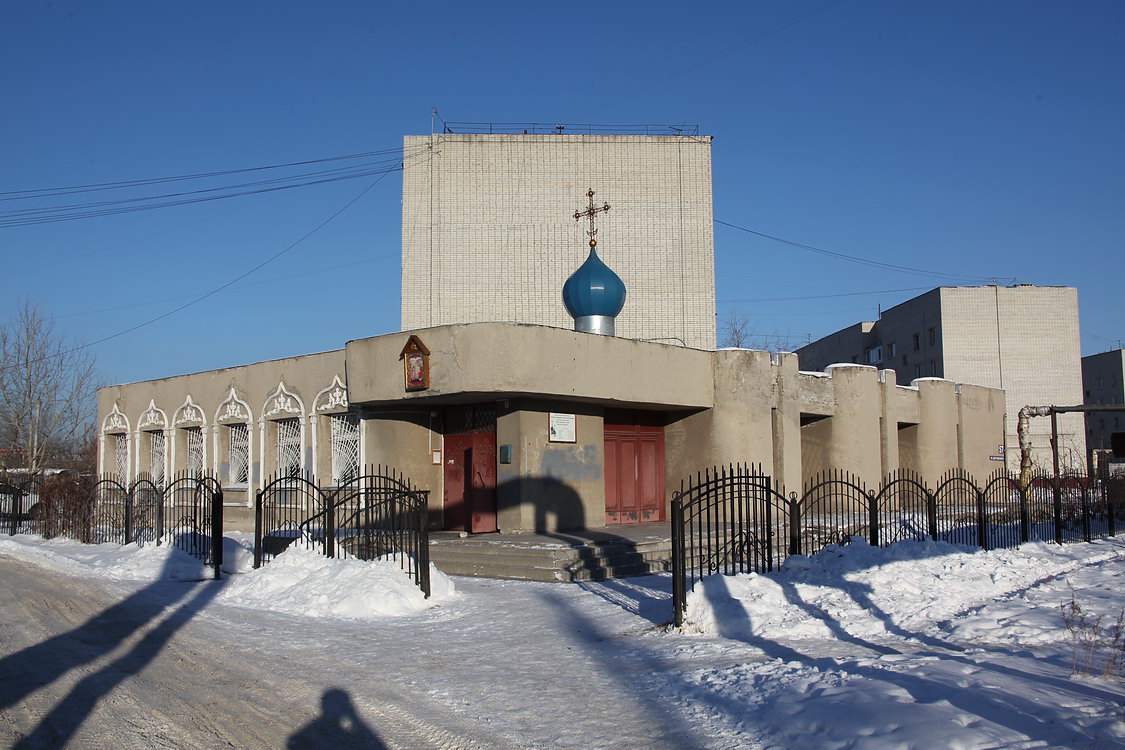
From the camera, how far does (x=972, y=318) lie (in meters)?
52.2

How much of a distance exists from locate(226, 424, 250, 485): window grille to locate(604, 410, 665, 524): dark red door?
8669mm

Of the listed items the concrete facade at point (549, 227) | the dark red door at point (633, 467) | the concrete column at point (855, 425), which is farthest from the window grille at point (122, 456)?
the concrete column at point (855, 425)

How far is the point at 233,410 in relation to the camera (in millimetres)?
22828

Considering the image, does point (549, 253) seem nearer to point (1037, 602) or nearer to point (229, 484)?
point (229, 484)

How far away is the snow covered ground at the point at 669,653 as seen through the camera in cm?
618

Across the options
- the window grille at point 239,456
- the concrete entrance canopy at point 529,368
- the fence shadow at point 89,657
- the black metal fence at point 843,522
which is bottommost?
the fence shadow at point 89,657

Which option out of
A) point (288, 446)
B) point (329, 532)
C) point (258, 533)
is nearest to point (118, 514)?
point (288, 446)

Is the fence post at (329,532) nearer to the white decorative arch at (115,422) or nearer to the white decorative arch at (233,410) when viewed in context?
the white decorative arch at (233,410)

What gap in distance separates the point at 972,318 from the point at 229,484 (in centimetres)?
4264

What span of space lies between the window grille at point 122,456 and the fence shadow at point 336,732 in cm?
2178

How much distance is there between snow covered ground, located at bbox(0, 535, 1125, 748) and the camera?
20.3 ft

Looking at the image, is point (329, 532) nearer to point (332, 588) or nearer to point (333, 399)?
point (332, 588)

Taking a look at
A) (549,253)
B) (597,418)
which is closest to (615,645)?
(597,418)

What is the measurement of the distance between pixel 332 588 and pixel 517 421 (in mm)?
6331
